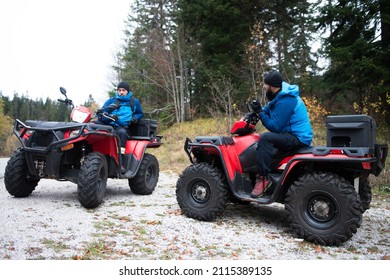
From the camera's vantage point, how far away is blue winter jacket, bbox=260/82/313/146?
3.97 meters

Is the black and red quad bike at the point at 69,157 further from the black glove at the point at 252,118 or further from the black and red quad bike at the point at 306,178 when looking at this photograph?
the black glove at the point at 252,118

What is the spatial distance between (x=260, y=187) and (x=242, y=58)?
42.4 ft

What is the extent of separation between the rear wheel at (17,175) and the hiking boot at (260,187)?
3036 millimetres

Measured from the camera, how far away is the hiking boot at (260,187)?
164 inches

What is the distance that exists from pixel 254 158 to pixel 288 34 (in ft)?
46.9

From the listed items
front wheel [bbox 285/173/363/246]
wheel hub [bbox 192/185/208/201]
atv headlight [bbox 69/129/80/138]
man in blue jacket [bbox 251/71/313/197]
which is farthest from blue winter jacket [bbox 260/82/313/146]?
atv headlight [bbox 69/129/80/138]

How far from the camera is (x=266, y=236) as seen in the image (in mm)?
3822

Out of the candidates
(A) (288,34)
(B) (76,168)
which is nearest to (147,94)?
(A) (288,34)

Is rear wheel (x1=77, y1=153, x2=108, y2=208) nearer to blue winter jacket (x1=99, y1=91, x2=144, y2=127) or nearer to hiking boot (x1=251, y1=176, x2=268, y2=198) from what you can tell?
blue winter jacket (x1=99, y1=91, x2=144, y2=127)

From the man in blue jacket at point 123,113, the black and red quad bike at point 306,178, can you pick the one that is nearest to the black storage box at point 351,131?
the black and red quad bike at point 306,178

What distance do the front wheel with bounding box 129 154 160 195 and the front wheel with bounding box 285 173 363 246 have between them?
2.84 metres

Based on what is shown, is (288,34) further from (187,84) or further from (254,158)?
(254,158)
